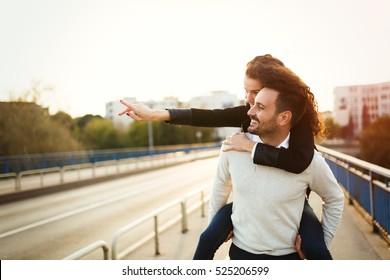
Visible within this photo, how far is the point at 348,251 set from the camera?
14.4 ft

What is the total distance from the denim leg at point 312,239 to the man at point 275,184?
38 millimetres

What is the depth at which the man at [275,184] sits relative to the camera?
169cm

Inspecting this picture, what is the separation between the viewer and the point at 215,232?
6.11 ft

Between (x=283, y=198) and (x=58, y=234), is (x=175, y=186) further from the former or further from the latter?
(x=283, y=198)

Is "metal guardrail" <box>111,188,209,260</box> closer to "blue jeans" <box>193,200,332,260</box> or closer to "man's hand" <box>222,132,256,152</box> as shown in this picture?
"blue jeans" <box>193,200,332,260</box>

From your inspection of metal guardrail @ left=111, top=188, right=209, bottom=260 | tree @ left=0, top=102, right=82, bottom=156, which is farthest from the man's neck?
tree @ left=0, top=102, right=82, bottom=156

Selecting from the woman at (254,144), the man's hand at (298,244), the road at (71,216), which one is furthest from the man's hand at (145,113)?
the road at (71,216)

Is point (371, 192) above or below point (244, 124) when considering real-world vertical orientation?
below

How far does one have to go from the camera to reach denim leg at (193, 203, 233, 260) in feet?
6.10

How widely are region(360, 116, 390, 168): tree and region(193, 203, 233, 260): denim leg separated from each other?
21624mm

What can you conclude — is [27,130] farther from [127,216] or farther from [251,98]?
[251,98]

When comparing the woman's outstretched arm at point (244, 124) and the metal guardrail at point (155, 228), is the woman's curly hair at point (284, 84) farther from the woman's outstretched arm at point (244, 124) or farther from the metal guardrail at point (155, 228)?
the metal guardrail at point (155, 228)

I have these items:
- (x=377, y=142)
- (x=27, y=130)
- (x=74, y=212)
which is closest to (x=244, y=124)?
(x=74, y=212)

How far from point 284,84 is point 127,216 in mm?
7319
